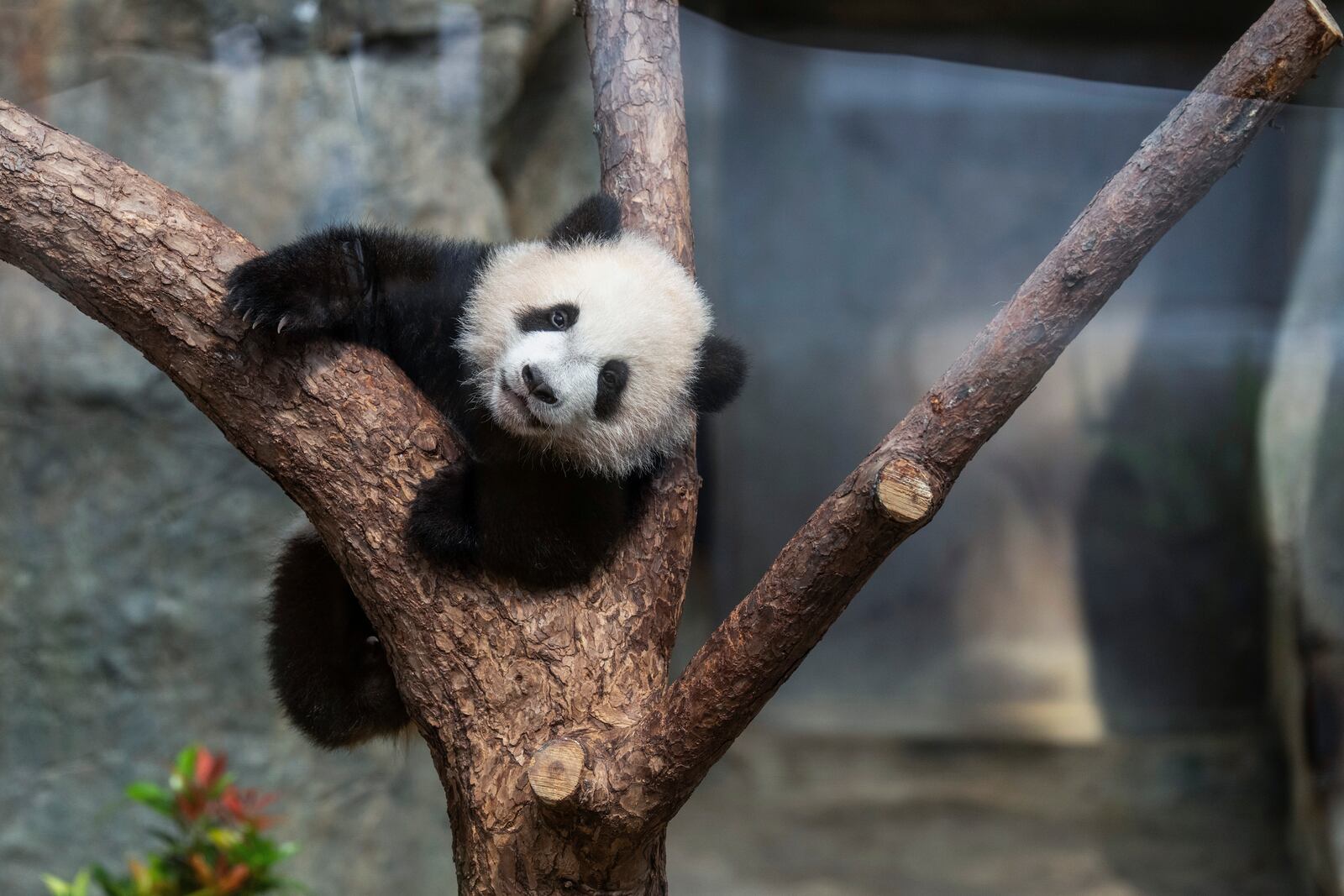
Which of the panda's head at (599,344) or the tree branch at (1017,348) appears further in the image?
the panda's head at (599,344)

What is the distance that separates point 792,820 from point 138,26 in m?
4.72

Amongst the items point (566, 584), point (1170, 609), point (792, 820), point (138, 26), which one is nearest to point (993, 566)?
point (1170, 609)

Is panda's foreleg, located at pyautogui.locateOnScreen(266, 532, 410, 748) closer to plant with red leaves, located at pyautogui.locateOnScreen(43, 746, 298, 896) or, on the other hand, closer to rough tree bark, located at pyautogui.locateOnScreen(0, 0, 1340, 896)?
rough tree bark, located at pyautogui.locateOnScreen(0, 0, 1340, 896)

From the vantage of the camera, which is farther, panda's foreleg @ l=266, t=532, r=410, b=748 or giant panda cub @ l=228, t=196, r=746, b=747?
panda's foreleg @ l=266, t=532, r=410, b=748

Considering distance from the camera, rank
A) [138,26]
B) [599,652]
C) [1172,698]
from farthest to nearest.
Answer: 1. [1172,698]
2. [138,26]
3. [599,652]

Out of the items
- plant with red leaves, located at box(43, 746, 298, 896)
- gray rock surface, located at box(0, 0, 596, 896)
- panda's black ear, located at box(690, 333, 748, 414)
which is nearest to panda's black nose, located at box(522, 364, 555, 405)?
panda's black ear, located at box(690, 333, 748, 414)

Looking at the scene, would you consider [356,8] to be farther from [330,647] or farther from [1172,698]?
[1172,698]

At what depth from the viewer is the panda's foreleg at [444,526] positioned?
2.00 metres

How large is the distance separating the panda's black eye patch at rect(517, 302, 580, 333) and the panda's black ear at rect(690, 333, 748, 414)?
323 mm

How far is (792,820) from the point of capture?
5.57 metres

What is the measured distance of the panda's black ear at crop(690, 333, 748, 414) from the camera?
2.42m

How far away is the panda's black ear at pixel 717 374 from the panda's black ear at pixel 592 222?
0.34 metres

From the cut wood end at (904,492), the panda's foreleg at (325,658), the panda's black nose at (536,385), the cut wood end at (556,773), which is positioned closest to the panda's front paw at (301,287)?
the panda's black nose at (536,385)

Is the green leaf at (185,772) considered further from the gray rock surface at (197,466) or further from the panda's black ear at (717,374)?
the panda's black ear at (717,374)
